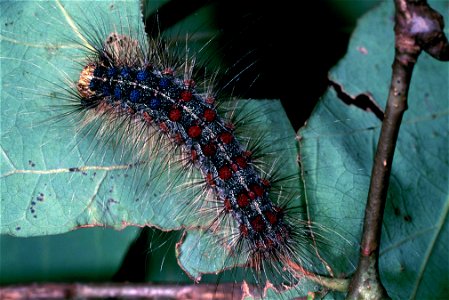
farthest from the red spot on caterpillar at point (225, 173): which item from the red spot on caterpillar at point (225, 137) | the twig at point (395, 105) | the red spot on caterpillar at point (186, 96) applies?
the twig at point (395, 105)

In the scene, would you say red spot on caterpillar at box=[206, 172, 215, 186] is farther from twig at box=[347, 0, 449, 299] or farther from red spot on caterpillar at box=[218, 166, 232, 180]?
twig at box=[347, 0, 449, 299]

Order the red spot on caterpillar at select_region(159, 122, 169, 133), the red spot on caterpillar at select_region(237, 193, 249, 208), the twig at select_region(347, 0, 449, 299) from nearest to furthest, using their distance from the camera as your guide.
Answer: the twig at select_region(347, 0, 449, 299)
the red spot on caterpillar at select_region(237, 193, 249, 208)
the red spot on caterpillar at select_region(159, 122, 169, 133)

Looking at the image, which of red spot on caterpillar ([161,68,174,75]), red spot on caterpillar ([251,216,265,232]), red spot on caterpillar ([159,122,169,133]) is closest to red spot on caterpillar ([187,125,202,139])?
red spot on caterpillar ([159,122,169,133])

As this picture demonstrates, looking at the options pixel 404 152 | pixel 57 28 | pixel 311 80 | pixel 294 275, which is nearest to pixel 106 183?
pixel 57 28

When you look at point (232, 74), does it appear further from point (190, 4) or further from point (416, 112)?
point (416, 112)

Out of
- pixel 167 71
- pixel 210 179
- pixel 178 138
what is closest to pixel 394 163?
pixel 210 179

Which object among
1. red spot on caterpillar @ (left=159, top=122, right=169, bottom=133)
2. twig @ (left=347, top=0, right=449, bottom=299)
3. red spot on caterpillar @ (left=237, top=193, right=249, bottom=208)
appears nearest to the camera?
twig @ (left=347, top=0, right=449, bottom=299)
